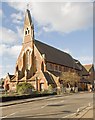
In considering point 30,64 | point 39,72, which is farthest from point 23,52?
point 39,72

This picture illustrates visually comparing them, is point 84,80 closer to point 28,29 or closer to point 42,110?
point 28,29

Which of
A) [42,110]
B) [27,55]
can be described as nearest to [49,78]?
[27,55]

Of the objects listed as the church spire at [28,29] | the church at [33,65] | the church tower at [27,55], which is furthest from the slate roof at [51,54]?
the church spire at [28,29]

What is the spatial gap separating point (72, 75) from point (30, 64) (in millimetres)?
13061

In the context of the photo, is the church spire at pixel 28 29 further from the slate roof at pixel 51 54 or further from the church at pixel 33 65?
the slate roof at pixel 51 54

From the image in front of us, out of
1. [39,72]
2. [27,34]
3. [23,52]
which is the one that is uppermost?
[27,34]

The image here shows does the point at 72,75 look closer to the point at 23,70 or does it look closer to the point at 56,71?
the point at 56,71

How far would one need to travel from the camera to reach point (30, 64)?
68812 mm

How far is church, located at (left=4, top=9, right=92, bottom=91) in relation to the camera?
61.7m

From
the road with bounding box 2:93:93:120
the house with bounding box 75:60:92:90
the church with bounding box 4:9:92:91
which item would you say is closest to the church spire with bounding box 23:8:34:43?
the church with bounding box 4:9:92:91

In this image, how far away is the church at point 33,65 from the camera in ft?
202

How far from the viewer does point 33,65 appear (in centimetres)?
6869

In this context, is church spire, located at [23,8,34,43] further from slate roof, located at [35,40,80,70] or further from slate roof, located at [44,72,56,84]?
slate roof, located at [44,72,56,84]

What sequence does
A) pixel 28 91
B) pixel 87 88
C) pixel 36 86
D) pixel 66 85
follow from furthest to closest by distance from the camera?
pixel 87 88
pixel 66 85
pixel 36 86
pixel 28 91
